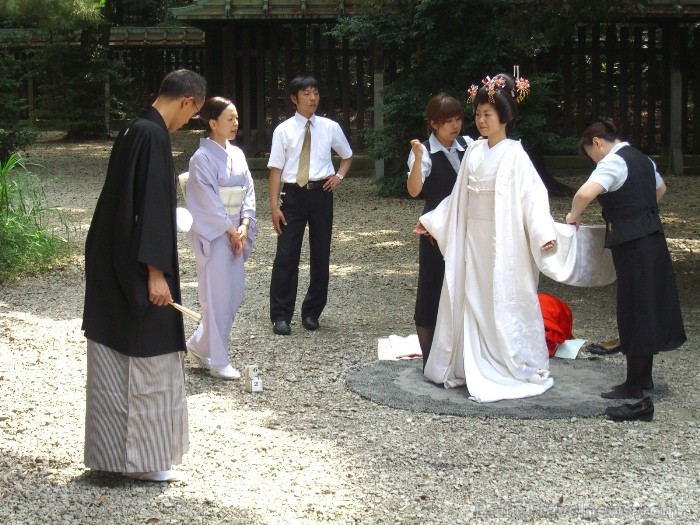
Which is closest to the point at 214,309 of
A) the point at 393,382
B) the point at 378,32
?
the point at 393,382

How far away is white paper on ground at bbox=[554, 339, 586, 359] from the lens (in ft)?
22.3

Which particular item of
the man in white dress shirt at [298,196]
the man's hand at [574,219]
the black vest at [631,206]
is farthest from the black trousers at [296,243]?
the black vest at [631,206]

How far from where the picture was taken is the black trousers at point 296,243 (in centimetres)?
755

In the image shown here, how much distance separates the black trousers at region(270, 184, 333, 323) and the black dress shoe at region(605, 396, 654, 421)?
2.78m

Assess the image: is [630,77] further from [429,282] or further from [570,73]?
[429,282]

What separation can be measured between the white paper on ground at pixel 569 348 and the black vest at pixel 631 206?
1.22 meters

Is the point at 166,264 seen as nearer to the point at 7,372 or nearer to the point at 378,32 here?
the point at 7,372

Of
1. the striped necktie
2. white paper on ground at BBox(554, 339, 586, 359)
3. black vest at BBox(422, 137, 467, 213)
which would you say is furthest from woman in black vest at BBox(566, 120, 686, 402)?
the striped necktie

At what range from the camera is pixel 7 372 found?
654 cm

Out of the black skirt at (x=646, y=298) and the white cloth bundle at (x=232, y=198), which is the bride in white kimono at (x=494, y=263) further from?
the white cloth bundle at (x=232, y=198)

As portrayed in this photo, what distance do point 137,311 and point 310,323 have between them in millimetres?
3309

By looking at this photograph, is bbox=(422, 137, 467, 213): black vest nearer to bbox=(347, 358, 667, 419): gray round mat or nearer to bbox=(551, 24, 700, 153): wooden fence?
bbox=(347, 358, 667, 419): gray round mat

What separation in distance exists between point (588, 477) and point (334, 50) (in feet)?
45.6

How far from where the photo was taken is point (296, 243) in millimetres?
7566
